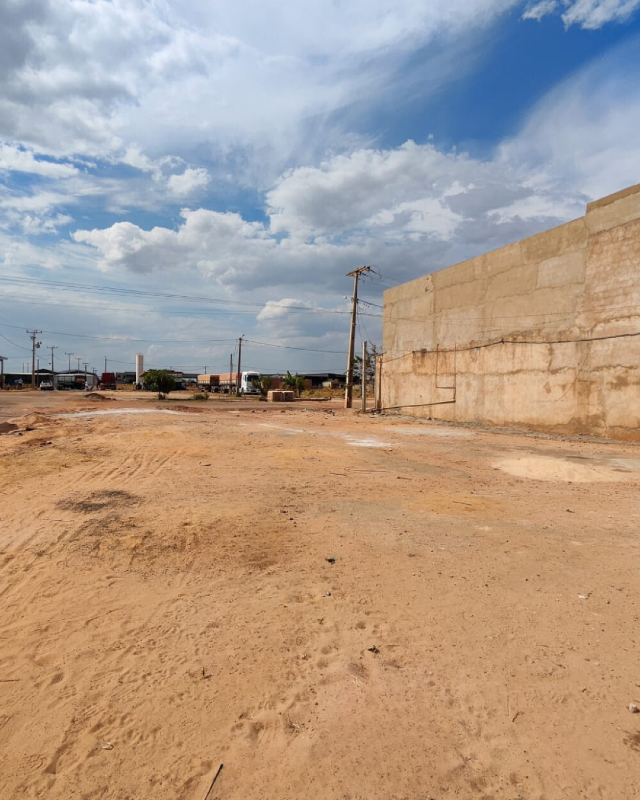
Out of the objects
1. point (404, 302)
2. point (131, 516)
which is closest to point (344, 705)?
point (131, 516)

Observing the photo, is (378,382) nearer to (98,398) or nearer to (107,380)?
(98,398)

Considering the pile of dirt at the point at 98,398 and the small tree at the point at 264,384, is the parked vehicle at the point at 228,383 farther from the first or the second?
the pile of dirt at the point at 98,398

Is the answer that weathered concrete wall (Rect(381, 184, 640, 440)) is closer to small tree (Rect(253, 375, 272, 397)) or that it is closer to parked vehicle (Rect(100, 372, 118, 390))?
small tree (Rect(253, 375, 272, 397))

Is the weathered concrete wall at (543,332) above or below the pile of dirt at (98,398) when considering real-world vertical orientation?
above

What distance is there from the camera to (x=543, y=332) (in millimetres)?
14070

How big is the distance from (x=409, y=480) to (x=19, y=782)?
5951mm

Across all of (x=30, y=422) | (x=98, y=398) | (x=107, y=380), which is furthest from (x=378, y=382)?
(x=107, y=380)

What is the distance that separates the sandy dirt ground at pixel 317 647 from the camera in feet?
6.24

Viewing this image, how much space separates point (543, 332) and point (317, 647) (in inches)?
538

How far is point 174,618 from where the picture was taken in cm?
303

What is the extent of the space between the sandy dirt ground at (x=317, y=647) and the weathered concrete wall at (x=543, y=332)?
7976 millimetres

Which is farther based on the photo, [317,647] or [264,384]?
[264,384]

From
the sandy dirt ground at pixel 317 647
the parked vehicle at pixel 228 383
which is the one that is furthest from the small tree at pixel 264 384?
the sandy dirt ground at pixel 317 647

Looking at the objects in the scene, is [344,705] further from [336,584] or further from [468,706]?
[336,584]
